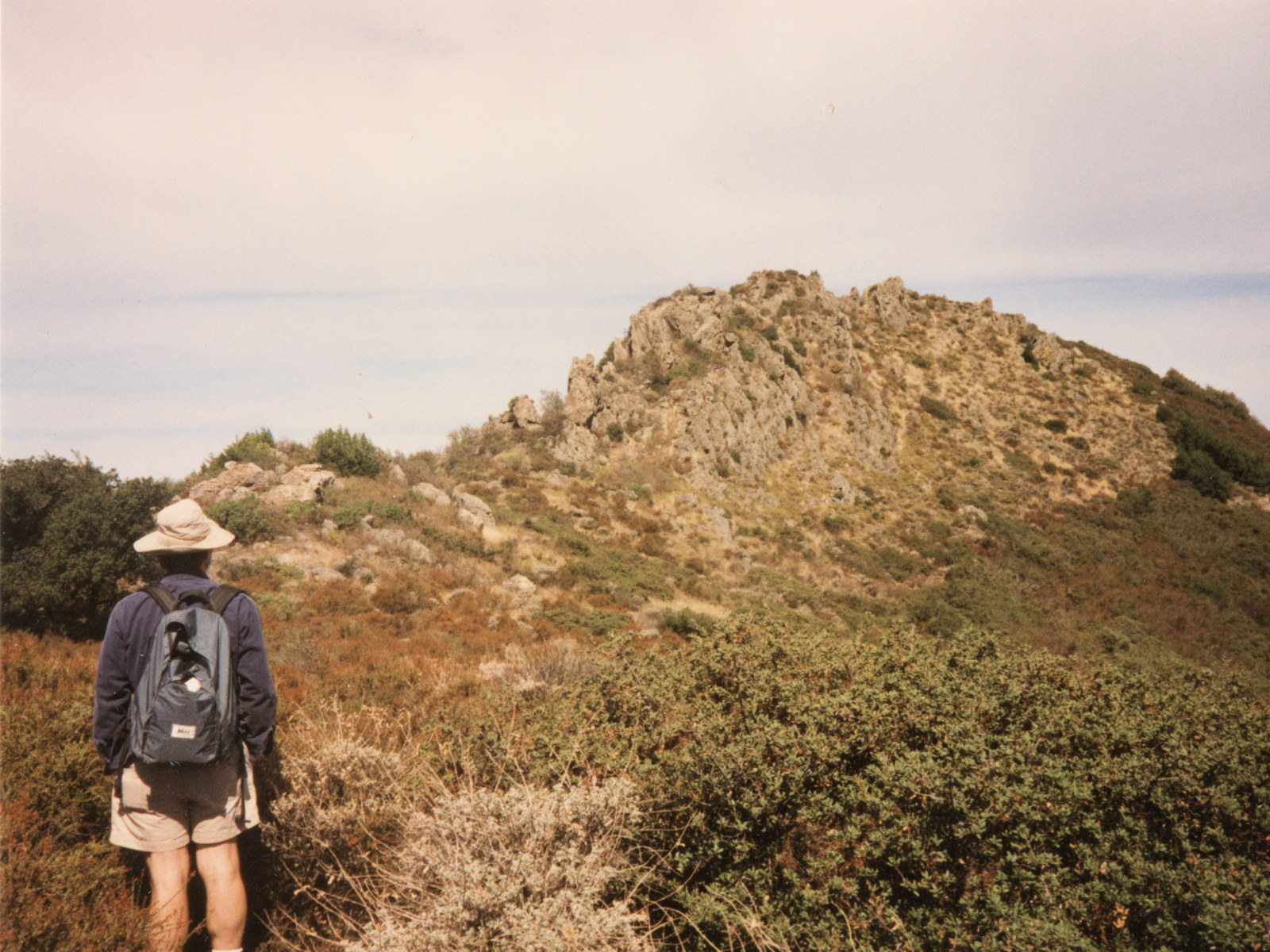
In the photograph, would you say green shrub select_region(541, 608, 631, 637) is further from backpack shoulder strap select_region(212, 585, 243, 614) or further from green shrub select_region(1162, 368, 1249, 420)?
green shrub select_region(1162, 368, 1249, 420)

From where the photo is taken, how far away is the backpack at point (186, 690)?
9.17 ft

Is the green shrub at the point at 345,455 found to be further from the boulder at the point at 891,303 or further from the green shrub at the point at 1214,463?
the green shrub at the point at 1214,463

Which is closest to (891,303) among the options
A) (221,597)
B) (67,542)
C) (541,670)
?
(541,670)

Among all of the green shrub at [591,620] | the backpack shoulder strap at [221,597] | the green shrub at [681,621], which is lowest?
the green shrub at [681,621]

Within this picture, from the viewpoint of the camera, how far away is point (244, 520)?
16.0m

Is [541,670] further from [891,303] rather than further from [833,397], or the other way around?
[891,303]

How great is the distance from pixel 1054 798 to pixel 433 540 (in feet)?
55.5

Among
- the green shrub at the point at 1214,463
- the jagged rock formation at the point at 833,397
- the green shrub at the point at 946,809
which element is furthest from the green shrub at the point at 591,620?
the green shrub at the point at 1214,463

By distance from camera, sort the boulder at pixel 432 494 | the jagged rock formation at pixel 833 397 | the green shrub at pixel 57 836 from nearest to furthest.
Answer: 1. the green shrub at pixel 57 836
2. the boulder at pixel 432 494
3. the jagged rock formation at pixel 833 397

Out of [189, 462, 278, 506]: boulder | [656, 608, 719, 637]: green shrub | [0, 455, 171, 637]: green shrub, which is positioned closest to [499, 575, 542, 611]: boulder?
[656, 608, 719, 637]: green shrub

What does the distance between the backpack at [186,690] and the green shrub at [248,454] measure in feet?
67.8

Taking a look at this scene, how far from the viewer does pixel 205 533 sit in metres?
3.26

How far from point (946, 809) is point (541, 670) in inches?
218

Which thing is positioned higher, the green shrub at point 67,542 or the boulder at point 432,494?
the boulder at point 432,494
